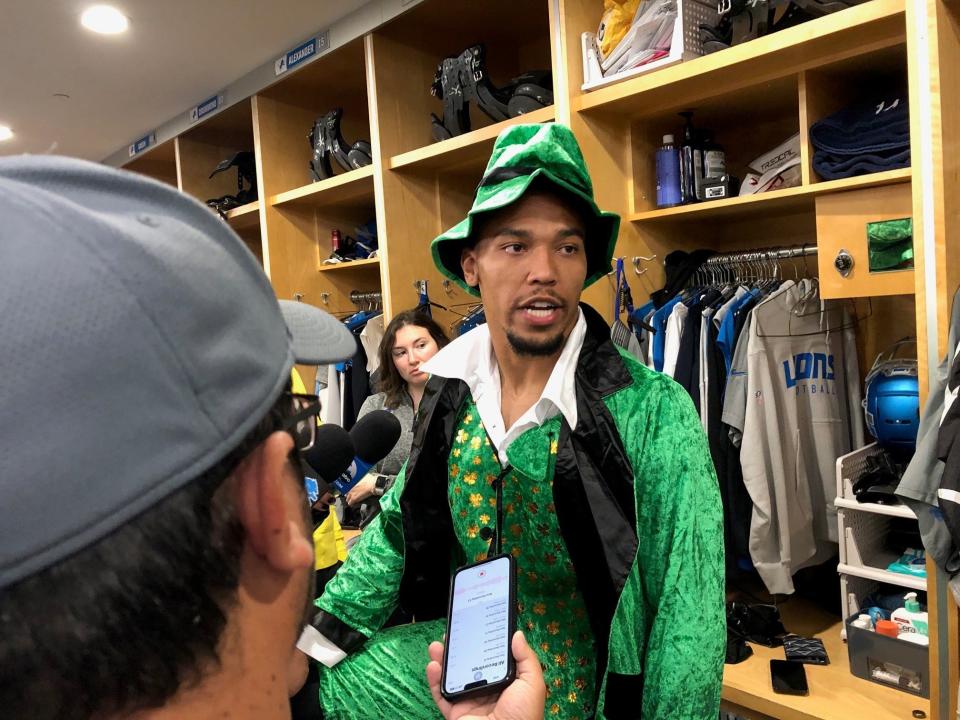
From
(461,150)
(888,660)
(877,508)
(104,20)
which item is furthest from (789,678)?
(104,20)

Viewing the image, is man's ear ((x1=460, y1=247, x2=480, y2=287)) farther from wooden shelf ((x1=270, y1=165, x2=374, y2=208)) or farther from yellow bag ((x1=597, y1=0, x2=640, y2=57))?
wooden shelf ((x1=270, y1=165, x2=374, y2=208))

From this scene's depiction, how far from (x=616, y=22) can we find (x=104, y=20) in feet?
6.24

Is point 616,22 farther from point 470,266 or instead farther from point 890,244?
point 470,266

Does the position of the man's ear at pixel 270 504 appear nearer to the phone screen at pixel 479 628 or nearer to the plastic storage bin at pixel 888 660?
the phone screen at pixel 479 628

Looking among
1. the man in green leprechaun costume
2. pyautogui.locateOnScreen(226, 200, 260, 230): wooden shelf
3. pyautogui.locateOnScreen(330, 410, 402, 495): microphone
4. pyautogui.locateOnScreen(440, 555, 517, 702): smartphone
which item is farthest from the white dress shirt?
pyautogui.locateOnScreen(226, 200, 260, 230): wooden shelf

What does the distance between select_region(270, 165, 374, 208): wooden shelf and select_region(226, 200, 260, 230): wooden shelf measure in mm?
182

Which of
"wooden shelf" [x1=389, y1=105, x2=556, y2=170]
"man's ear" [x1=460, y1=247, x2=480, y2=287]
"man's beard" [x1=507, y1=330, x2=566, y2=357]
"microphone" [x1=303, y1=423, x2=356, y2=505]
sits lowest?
"microphone" [x1=303, y1=423, x2=356, y2=505]

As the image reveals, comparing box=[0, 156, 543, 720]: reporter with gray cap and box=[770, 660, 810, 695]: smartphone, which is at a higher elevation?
box=[0, 156, 543, 720]: reporter with gray cap

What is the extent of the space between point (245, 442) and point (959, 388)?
55.6 inches

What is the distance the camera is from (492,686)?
30.8 inches

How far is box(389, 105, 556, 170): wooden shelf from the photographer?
224 cm

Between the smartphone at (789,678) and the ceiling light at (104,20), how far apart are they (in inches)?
118

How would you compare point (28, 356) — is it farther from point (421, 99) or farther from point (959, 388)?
point (421, 99)

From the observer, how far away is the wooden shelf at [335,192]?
9.60 feet
